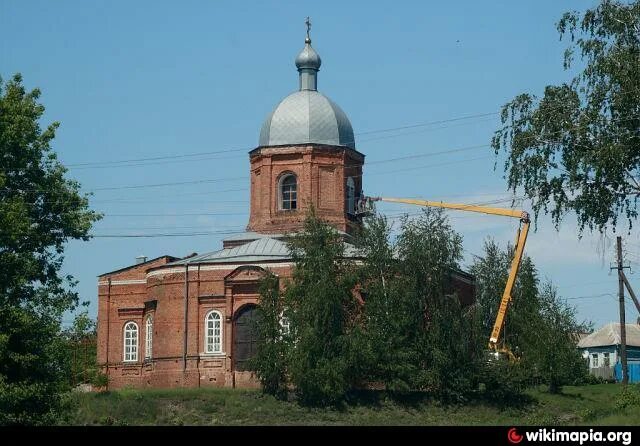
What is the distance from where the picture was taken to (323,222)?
44.0 meters

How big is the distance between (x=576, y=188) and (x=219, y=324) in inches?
783

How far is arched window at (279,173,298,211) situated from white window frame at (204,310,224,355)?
5925 mm

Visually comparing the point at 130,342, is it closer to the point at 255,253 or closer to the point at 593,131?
the point at 255,253

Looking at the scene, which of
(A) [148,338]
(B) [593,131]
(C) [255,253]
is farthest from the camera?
(A) [148,338]

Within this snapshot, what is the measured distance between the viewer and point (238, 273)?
148 ft

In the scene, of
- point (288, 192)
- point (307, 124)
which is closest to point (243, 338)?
point (288, 192)

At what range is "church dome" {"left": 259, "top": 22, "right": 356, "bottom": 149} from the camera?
49.2m

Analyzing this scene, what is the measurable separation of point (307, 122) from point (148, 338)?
35.1 feet

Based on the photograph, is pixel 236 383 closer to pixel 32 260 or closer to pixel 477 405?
pixel 477 405

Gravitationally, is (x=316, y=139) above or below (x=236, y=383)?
above

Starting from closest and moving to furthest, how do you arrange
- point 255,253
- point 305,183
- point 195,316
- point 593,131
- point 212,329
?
point 593,131 < point 195,316 < point 212,329 < point 255,253 < point 305,183

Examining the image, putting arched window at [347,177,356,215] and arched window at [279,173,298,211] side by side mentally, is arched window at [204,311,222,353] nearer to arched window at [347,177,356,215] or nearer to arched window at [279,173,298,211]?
arched window at [279,173,298,211]

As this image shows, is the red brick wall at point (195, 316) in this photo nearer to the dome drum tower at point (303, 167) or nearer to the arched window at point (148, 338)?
the arched window at point (148, 338)
